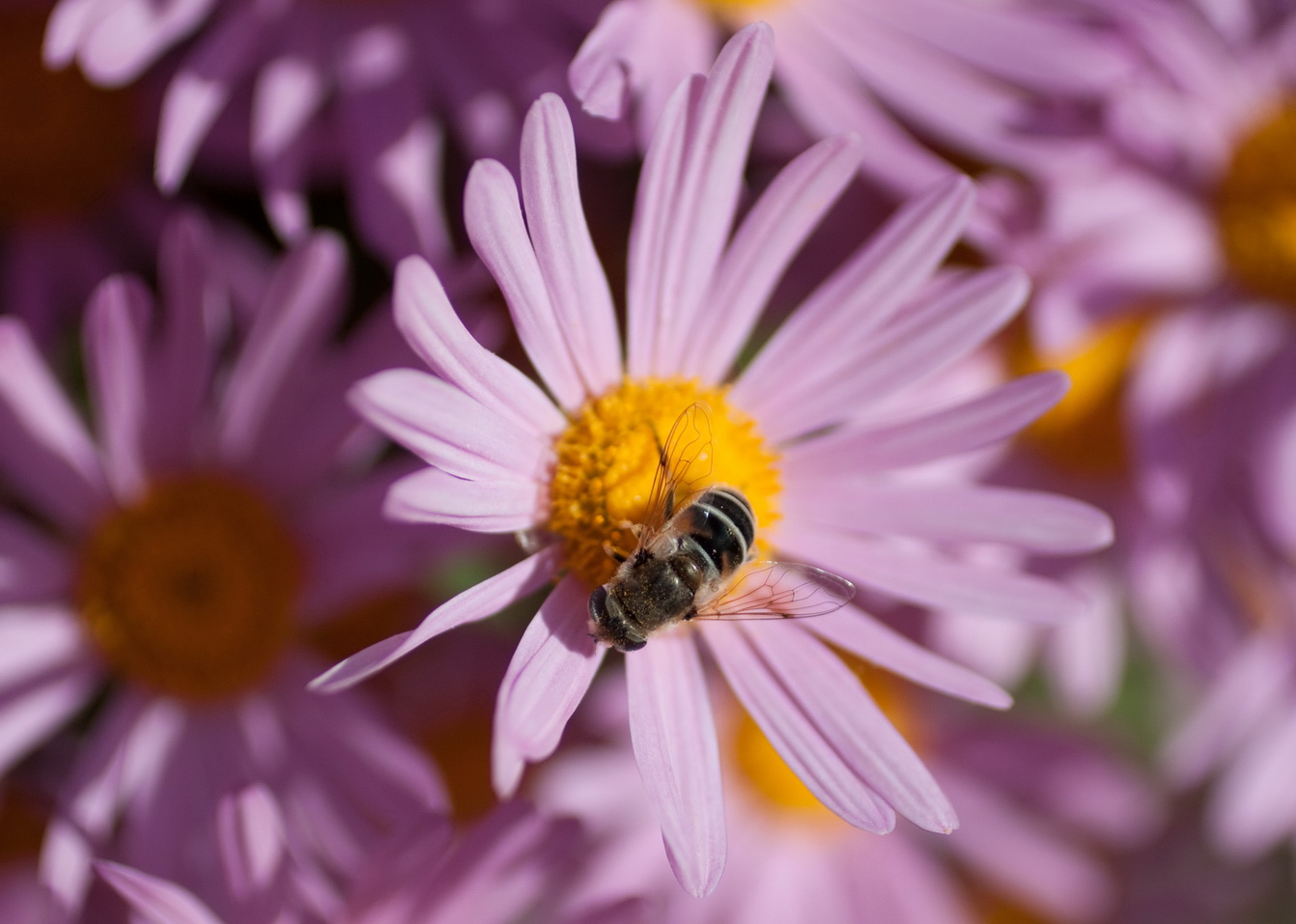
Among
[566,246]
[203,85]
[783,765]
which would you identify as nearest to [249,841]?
[566,246]

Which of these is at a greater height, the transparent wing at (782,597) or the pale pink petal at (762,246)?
the pale pink petal at (762,246)

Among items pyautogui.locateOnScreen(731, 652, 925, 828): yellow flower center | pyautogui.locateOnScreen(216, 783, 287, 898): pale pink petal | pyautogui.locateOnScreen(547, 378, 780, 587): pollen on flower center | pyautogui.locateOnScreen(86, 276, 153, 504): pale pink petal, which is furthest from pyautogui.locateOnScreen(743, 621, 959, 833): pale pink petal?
pyautogui.locateOnScreen(731, 652, 925, 828): yellow flower center

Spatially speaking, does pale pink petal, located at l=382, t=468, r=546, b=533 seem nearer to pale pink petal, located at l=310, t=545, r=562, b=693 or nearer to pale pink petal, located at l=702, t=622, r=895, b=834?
pale pink petal, located at l=310, t=545, r=562, b=693

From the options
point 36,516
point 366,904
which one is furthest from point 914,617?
point 36,516

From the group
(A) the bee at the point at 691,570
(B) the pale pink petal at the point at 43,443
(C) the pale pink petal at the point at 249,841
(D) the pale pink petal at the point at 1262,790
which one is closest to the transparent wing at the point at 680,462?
(A) the bee at the point at 691,570

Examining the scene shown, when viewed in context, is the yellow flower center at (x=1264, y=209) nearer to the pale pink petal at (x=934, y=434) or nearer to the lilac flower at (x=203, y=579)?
the pale pink petal at (x=934, y=434)

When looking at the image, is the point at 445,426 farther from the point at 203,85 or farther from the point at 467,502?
the point at 203,85

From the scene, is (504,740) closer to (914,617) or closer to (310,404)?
(310,404)
